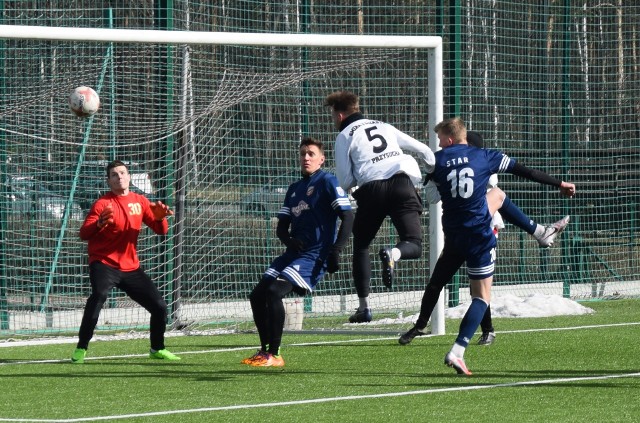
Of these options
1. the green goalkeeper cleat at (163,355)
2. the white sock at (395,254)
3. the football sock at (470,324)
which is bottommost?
the green goalkeeper cleat at (163,355)

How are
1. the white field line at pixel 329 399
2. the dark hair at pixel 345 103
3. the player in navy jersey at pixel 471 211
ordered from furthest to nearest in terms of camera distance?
the dark hair at pixel 345 103 < the player in navy jersey at pixel 471 211 < the white field line at pixel 329 399

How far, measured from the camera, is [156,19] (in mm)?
14289

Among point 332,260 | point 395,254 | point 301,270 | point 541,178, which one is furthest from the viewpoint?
point 332,260

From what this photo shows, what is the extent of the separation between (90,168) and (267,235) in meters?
2.17

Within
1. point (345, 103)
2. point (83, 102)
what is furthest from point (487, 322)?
point (83, 102)

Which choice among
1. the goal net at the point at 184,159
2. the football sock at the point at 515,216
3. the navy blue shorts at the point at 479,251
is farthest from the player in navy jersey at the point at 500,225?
the navy blue shorts at the point at 479,251

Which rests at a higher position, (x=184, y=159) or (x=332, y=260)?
(x=184, y=159)

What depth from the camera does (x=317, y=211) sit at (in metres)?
10.3

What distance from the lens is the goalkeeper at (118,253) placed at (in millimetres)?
10695

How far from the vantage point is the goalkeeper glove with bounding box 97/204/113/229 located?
34.0 feet

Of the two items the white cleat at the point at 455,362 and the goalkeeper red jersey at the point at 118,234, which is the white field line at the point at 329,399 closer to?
the white cleat at the point at 455,362

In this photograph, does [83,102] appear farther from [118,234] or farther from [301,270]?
[301,270]

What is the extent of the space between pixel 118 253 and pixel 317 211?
1735 millimetres

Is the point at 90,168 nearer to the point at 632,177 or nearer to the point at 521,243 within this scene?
the point at 521,243
